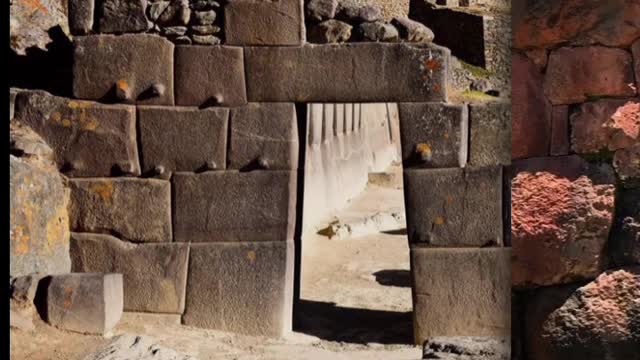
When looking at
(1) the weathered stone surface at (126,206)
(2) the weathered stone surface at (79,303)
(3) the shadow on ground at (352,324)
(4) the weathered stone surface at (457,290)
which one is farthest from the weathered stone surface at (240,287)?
(4) the weathered stone surface at (457,290)

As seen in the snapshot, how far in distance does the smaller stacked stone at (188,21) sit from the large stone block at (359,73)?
0.55 meters

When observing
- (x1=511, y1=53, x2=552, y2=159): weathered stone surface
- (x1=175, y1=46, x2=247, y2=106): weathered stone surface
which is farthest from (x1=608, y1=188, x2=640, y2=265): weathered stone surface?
(x1=175, y1=46, x2=247, y2=106): weathered stone surface

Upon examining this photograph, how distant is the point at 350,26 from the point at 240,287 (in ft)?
7.36

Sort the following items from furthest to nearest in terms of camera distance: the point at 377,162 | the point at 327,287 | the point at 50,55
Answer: the point at 377,162
the point at 327,287
the point at 50,55

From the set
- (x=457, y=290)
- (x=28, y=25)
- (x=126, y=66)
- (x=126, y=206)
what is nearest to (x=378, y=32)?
(x=126, y=66)

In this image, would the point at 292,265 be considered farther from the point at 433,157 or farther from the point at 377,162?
the point at 377,162

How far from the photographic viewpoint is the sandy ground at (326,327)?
6.20 metres

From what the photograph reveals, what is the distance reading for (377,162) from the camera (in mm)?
20969

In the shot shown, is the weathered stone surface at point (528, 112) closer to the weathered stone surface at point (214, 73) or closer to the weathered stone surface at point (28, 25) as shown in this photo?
the weathered stone surface at point (214, 73)

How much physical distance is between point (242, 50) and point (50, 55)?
6.01 ft

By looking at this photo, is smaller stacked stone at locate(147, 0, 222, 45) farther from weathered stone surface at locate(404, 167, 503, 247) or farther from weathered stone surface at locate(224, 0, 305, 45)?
weathered stone surface at locate(404, 167, 503, 247)

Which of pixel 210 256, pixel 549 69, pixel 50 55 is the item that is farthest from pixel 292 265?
pixel 549 69

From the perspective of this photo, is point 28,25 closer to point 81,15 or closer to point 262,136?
point 81,15

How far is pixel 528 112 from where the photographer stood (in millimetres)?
2363
